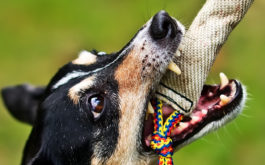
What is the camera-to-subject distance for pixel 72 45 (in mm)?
8242

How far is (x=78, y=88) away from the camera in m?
3.99

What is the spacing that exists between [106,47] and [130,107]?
13.9 ft

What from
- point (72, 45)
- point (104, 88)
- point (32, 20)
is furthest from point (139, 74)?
point (32, 20)

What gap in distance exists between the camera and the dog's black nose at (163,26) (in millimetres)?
3816

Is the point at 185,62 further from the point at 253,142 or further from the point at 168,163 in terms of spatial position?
the point at 253,142

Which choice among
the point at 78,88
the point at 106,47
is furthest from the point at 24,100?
the point at 106,47

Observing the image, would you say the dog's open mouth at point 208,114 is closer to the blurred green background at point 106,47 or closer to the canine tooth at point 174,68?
the canine tooth at point 174,68

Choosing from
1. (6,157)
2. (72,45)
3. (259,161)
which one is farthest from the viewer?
(72,45)

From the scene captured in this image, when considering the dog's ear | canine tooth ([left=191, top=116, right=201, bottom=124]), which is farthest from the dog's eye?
the dog's ear

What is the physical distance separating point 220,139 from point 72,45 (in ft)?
9.44

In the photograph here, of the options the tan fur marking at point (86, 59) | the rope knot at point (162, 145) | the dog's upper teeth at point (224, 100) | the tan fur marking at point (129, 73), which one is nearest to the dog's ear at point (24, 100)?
the tan fur marking at point (86, 59)

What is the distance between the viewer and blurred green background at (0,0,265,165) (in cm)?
660

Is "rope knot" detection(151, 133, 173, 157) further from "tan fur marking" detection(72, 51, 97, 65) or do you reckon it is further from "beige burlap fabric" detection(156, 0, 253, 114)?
"tan fur marking" detection(72, 51, 97, 65)

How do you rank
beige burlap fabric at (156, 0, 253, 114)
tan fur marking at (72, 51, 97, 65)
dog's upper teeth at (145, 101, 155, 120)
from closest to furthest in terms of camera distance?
beige burlap fabric at (156, 0, 253, 114)
dog's upper teeth at (145, 101, 155, 120)
tan fur marking at (72, 51, 97, 65)
